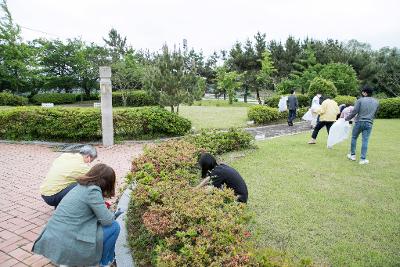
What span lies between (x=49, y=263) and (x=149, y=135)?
25.7ft

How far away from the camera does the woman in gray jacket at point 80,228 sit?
3.18 meters

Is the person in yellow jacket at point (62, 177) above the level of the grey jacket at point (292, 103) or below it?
below

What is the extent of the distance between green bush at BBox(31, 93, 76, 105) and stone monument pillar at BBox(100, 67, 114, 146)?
19.6m

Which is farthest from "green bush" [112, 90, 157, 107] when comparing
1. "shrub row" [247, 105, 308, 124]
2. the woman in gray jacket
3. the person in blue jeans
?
the woman in gray jacket

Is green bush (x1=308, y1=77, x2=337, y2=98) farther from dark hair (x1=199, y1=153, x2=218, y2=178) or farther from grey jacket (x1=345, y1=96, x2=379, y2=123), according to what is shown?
dark hair (x1=199, y1=153, x2=218, y2=178)

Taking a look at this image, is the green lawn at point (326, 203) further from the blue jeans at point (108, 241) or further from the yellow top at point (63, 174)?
the yellow top at point (63, 174)

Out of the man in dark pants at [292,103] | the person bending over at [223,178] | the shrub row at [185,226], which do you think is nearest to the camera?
the shrub row at [185,226]

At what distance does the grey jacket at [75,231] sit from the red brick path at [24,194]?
714mm

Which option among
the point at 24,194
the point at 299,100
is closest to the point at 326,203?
the point at 24,194

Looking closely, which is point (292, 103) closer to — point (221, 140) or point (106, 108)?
point (221, 140)

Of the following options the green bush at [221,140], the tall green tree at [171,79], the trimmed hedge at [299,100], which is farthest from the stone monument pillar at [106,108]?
the trimmed hedge at [299,100]

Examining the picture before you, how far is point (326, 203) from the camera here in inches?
211

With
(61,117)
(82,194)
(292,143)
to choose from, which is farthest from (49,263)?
(292,143)

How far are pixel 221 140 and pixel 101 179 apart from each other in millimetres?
5818
